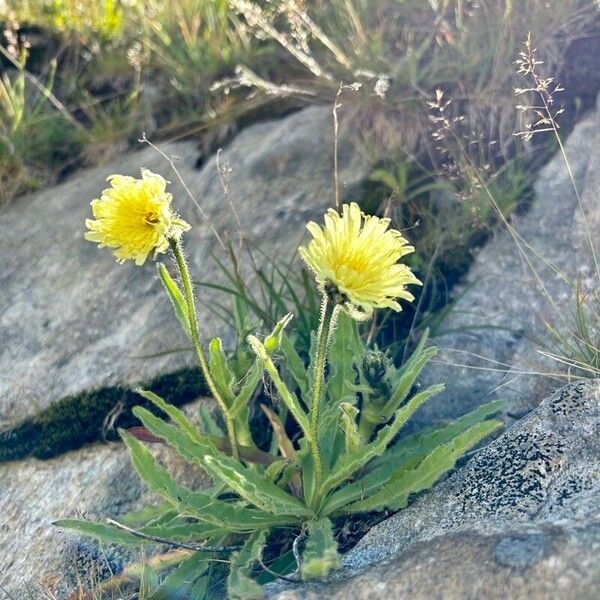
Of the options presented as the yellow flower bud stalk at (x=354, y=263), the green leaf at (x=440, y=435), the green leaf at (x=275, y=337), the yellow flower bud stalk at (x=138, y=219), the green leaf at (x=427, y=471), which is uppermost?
the yellow flower bud stalk at (x=138, y=219)

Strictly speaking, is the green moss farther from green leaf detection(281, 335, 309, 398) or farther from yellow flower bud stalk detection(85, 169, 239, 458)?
yellow flower bud stalk detection(85, 169, 239, 458)

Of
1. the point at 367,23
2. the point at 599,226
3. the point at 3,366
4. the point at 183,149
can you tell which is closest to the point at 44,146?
the point at 183,149

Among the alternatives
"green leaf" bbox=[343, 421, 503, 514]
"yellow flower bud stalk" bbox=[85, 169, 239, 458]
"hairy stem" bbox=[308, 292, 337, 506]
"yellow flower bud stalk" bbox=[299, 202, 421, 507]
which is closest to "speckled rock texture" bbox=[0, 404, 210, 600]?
"hairy stem" bbox=[308, 292, 337, 506]

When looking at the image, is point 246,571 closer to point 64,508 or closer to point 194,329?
point 194,329

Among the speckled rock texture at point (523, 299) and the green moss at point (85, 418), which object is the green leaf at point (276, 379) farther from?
the green moss at point (85, 418)

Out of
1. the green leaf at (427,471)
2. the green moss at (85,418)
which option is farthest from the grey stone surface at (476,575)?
the green moss at (85,418)
